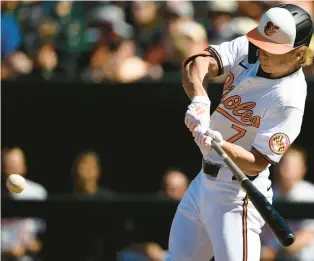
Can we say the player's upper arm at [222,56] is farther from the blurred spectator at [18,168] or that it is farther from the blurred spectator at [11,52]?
the blurred spectator at [11,52]

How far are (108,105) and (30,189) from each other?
1.07 metres

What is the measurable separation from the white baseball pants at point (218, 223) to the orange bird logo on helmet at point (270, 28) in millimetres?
840

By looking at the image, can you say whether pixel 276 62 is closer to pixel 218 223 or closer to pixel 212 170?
pixel 212 170

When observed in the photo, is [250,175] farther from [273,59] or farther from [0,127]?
[0,127]

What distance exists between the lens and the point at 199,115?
4.66m

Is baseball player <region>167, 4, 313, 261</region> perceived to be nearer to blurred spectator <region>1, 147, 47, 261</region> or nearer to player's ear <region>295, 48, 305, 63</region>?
player's ear <region>295, 48, 305, 63</region>

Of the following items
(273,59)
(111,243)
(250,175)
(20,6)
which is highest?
(273,59)

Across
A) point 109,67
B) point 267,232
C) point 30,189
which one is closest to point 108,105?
point 109,67

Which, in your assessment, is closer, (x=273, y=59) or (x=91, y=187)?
(x=273, y=59)

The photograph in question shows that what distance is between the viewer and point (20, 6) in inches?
409

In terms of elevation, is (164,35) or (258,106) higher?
(258,106)

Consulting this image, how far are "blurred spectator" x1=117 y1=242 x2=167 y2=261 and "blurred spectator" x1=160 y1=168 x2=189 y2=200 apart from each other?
47 cm

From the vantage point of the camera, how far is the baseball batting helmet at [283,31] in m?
4.70

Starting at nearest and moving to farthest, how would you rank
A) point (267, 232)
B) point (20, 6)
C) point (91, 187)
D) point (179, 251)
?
1. point (179, 251)
2. point (267, 232)
3. point (91, 187)
4. point (20, 6)
